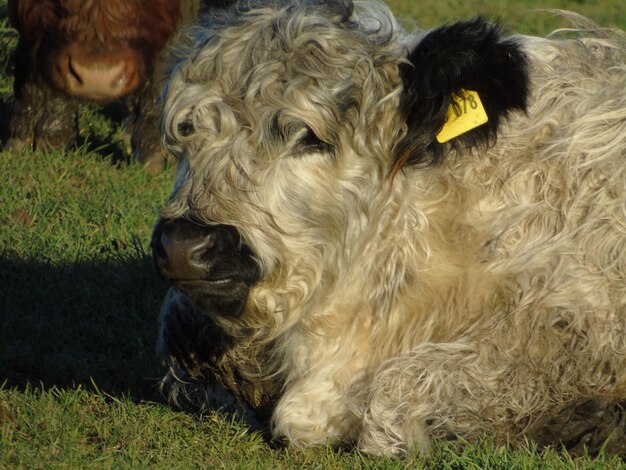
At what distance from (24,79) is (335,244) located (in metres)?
4.17

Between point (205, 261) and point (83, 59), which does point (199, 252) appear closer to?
point (205, 261)

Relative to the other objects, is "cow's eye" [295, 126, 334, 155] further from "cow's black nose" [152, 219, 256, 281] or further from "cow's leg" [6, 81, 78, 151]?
"cow's leg" [6, 81, 78, 151]

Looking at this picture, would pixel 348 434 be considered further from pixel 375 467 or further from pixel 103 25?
→ pixel 103 25

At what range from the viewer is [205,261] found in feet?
12.9

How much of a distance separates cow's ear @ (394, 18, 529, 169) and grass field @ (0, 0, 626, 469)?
0.40 meters

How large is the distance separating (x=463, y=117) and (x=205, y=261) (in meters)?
1.02

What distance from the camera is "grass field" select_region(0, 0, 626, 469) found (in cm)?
425

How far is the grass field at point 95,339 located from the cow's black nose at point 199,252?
691mm

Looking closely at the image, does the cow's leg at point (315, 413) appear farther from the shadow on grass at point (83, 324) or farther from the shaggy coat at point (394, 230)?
the shadow on grass at point (83, 324)

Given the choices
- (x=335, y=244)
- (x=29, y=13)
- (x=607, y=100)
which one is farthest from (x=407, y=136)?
(x=29, y=13)

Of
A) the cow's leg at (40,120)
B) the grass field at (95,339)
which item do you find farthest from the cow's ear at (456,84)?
the cow's leg at (40,120)

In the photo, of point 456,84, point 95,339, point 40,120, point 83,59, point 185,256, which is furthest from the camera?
point 40,120

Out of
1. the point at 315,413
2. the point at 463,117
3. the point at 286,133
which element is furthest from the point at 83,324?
the point at 463,117

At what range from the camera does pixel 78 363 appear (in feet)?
17.2
